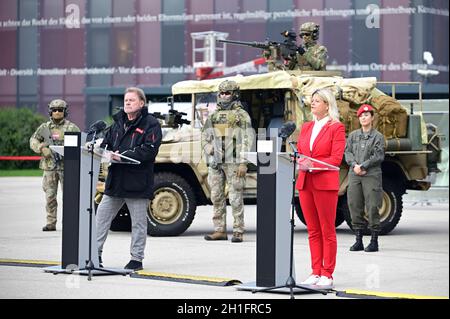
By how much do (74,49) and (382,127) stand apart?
78.3 ft

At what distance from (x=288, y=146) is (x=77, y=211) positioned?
16.5 ft

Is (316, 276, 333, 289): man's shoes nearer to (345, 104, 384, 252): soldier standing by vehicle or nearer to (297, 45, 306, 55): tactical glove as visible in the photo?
(345, 104, 384, 252): soldier standing by vehicle

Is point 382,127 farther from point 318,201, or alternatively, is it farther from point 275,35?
point 275,35

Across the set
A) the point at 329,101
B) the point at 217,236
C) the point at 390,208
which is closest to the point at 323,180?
the point at 329,101

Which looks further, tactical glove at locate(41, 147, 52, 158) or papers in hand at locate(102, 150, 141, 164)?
tactical glove at locate(41, 147, 52, 158)

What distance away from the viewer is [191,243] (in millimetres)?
15719

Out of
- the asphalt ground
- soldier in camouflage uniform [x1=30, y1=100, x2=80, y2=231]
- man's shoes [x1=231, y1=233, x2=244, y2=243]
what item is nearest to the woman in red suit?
the asphalt ground

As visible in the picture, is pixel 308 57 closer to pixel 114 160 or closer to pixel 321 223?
pixel 114 160

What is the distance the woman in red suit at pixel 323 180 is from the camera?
35.7 feet

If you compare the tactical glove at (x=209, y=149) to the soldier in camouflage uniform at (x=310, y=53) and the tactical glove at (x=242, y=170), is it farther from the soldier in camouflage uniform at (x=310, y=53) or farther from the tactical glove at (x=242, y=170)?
the soldier in camouflage uniform at (x=310, y=53)

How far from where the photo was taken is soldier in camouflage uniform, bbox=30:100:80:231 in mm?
17391

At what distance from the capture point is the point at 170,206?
16.6 m

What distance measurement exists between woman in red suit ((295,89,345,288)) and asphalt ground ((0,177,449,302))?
0.38m

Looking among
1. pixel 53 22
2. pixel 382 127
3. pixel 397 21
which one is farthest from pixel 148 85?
pixel 382 127
